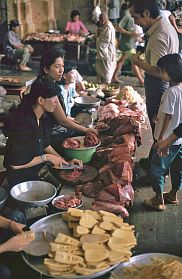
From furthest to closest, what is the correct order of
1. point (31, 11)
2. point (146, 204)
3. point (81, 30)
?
point (31, 11), point (81, 30), point (146, 204)

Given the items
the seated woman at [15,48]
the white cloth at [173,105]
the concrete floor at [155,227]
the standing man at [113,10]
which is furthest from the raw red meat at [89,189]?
the standing man at [113,10]

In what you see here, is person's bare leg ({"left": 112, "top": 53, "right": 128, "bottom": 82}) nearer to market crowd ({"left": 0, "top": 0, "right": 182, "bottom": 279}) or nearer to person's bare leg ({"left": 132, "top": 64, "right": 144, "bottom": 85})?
person's bare leg ({"left": 132, "top": 64, "right": 144, "bottom": 85})

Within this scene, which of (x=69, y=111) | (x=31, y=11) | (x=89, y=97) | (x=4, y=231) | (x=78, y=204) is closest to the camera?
(x=4, y=231)

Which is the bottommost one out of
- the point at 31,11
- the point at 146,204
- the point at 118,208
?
the point at 146,204

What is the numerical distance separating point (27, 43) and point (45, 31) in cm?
201

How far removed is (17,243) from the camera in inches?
129

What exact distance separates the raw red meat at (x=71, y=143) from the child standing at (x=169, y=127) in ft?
3.06

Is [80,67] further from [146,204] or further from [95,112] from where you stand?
[146,204]

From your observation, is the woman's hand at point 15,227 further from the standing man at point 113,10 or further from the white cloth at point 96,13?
the white cloth at point 96,13

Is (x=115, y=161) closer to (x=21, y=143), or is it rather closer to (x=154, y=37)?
(x=21, y=143)

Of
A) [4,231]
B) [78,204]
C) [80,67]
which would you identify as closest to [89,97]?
[78,204]

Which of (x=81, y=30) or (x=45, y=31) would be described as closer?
(x=81, y=30)

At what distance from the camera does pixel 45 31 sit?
1456 centimetres

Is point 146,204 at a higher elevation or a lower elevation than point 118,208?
lower
